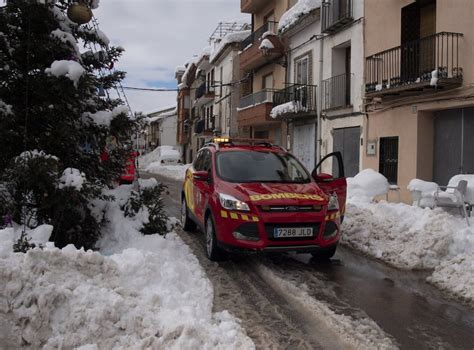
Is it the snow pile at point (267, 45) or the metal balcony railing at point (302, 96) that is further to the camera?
the snow pile at point (267, 45)

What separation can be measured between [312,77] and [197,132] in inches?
1036

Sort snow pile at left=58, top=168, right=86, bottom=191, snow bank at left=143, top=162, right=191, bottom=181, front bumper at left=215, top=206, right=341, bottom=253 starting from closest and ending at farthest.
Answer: snow pile at left=58, top=168, right=86, bottom=191 → front bumper at left=215, top=206, right=341, bottom=253 → snow bank at left=143, top=162, right=191, bottom=181

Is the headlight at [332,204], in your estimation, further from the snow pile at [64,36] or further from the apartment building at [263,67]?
the apartment building at [263,67]

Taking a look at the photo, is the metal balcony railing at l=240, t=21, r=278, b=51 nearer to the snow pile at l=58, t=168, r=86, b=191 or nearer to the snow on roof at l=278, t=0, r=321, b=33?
the snow on roof at l=278, t=0, r=321, b=33

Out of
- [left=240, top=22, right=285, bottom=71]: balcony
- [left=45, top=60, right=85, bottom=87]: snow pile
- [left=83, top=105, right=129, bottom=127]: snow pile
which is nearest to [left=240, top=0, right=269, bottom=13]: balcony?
[left=240, top=22, right=285, bottom=71]: balcony

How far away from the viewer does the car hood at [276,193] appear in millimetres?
6195

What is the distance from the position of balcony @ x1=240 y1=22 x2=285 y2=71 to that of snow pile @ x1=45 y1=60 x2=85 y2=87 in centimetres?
1759

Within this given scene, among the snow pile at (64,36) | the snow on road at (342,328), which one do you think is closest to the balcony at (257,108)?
the snow pile at (64,36)

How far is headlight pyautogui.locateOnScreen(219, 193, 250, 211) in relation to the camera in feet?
20.3

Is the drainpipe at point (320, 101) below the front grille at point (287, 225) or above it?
above

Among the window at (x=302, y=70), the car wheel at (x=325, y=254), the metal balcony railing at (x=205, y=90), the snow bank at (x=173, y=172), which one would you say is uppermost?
the metal balcony railing at (x=205, y=90)

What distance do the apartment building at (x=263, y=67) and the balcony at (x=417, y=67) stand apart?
797 centimetres

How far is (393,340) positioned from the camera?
4.09 meters

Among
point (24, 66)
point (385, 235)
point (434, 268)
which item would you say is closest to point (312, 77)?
point (385, 235)
